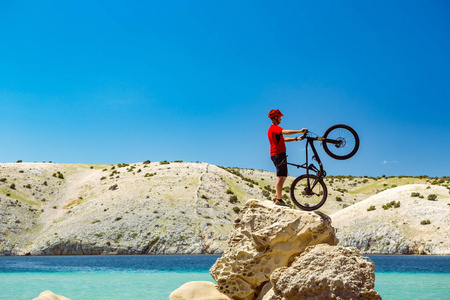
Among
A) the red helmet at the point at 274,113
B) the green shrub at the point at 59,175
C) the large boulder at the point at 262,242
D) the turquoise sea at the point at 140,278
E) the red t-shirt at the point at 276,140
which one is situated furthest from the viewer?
the green shrub at the point at 59,175

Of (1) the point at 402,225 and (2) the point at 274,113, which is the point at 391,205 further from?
(2) the point at 274,113

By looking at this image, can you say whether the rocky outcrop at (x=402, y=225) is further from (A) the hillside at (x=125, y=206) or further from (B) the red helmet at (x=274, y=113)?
(B) the red helmet at (x=274, y=113)

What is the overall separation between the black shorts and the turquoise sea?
12451 mm

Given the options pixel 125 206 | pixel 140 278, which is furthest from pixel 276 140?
pixel 125 206

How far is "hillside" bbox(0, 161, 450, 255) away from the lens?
50969 millimetres

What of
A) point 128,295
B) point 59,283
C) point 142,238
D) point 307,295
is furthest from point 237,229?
point 142,238

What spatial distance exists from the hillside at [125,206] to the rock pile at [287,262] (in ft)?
122

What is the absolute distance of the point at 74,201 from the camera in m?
63.6

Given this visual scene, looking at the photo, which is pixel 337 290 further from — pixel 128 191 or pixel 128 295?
pixel 128 191

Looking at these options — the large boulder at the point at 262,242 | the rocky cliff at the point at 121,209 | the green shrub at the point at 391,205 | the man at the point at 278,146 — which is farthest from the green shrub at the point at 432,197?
the man at the point at 278,146

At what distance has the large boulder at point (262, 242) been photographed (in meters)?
11.9

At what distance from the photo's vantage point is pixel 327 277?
34.0ft

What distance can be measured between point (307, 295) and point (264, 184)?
69.6 metres

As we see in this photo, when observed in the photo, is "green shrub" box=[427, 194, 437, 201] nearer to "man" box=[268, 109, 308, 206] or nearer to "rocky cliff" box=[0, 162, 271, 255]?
"rocky cliff" box=[0, 162, 271, 255]
